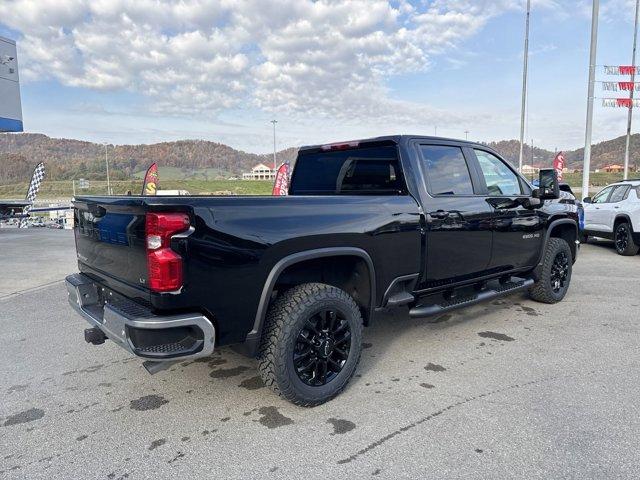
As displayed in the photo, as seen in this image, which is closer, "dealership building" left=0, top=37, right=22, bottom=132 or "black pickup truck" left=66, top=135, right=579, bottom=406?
"black pickup truck" left=66, top=135, right=579, bottom=406

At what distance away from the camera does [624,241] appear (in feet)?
31.3

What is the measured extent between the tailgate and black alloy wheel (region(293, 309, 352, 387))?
1.12 metres

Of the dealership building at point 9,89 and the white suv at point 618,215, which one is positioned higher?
the dealership building at point 9,89

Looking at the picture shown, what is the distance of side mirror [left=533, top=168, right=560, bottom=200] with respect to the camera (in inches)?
193

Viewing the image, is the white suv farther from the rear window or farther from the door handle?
the rear window

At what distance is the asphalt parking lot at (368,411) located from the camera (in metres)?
2.54

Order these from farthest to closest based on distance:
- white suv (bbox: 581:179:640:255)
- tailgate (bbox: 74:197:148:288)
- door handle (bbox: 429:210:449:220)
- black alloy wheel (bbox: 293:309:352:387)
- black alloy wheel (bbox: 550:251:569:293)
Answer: white suv (bbox: 581:179:640:255) < black alloy wheel (bbox: 550:251:569:293) < door handle (bbox: 429:210:449:220) < black alloy wheel (bbox: 293:309:352:387) < tailgate (bbox: 74:197:148:288)

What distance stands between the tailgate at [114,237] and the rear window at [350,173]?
6.87 ft

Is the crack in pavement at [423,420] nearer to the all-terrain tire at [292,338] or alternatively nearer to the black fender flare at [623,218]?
the all-terrain tire at [292,338]

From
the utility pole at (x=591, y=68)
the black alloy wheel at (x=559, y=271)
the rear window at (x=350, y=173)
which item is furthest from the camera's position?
the utility pole at (x=591, y=68)

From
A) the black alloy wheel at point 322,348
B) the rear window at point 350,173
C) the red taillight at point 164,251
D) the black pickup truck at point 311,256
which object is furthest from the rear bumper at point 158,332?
the rear window at point 350,173

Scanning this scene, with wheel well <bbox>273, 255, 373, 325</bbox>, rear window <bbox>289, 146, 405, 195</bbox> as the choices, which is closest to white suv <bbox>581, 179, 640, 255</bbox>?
rear window <bbox>289, 146, 405, 195</bbox>

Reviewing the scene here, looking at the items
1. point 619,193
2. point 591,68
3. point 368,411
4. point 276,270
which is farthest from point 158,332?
point 591,68

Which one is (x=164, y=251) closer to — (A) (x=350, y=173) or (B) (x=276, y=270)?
(B) (x=276, y=270)
